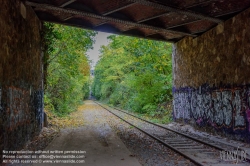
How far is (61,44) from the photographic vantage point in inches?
615

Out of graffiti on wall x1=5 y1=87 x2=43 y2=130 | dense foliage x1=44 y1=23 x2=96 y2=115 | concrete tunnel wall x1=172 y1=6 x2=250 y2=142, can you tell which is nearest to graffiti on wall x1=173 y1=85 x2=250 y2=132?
concrete tunnel wall x1=172 y1=6 x2=250 y2=142

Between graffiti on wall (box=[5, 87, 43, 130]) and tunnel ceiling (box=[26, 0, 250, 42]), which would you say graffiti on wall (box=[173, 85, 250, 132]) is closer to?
tunnel ceiling (box=[26, 0, 250, 42])

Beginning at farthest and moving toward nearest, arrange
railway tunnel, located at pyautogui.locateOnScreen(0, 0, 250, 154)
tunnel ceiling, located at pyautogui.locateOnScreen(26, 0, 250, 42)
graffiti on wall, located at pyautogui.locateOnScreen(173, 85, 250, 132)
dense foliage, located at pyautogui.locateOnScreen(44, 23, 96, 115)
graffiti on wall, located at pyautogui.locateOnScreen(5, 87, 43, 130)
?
dense foliage, located at pyautogui.locateOnScreen(44, 23, 96, 115)
graffiti on wall, located at pyautogui.locateOnScreen(173, 85, 250, 132)
tunnel ceiling, located at pyautogui.locateOnScreen(26, 0, 250, 42)
railway tunnel, located at pyautogui.locateOnScreen(0, 0, 250, 154)
graffiti on wall, located at pyautogui.locateOnScreen(5, 87, 43, 130)

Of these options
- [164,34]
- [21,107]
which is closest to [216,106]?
[164,34]

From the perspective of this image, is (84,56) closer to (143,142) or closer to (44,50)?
(44,50)

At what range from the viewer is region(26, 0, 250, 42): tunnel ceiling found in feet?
27.8

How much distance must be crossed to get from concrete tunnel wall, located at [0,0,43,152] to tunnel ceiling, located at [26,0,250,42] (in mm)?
1078

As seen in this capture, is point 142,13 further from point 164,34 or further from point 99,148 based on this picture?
point 99,148

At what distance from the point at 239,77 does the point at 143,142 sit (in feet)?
14.7

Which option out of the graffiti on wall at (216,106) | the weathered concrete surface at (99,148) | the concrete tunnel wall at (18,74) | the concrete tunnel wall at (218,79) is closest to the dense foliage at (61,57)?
the concrete tunnel wall at (18,74)

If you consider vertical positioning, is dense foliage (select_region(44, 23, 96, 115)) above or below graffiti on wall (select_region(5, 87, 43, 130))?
above

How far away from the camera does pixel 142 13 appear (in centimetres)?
976

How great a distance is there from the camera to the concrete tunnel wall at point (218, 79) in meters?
8.89

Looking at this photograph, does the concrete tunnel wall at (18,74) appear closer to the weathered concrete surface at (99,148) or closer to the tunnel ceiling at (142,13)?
the tunnel ceiling at (142,13)
